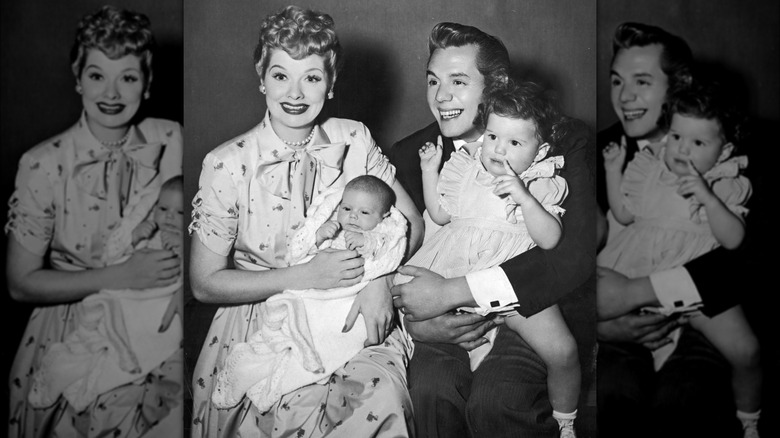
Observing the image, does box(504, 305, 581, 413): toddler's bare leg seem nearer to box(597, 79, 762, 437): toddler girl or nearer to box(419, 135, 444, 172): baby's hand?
box(597, 79, 762, 437): toddler girl

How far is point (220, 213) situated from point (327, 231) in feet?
0.96

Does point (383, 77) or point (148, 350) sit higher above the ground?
point (383, 77)

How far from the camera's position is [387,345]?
6.77 feet

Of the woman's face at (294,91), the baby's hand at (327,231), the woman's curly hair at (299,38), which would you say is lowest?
the baby's hand at (327,231)

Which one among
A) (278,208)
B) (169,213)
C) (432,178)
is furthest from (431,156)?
(169,213)

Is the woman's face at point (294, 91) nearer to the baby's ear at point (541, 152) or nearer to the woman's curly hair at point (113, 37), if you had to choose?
the woman's curly hair at point (113, 37)

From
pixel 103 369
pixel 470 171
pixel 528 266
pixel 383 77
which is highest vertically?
pixel 383 77

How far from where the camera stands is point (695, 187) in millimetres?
2215

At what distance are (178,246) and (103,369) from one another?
0.39m

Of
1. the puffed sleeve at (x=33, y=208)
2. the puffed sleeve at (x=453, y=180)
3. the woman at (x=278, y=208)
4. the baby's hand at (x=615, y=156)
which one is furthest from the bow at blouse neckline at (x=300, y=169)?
the baby's hand at (x=615, y=156)

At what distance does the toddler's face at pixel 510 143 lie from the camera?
2041 millimetres

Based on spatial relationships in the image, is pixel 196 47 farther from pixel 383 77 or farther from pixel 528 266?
pixel 528 266

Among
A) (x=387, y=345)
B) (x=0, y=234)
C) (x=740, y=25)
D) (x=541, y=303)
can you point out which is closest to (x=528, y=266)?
(x=541, y=303)

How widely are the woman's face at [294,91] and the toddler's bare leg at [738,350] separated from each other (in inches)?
47.7
